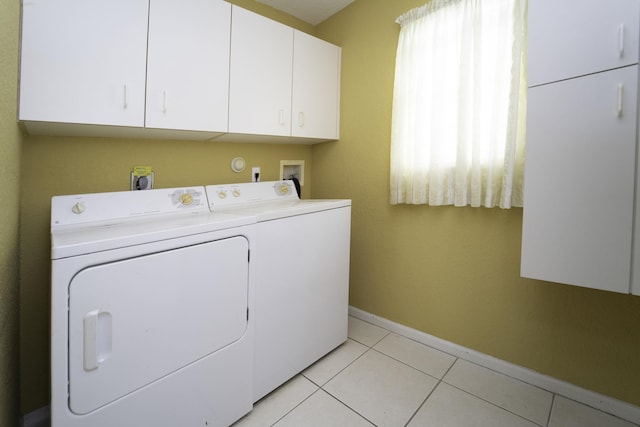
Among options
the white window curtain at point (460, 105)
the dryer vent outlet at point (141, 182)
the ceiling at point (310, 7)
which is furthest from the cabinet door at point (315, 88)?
the dryer vent outlet at point (141, 182)

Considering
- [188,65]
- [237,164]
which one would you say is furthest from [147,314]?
[237,164]

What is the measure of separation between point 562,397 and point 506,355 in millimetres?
293

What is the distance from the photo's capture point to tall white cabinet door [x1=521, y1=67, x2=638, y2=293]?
3.54 feet

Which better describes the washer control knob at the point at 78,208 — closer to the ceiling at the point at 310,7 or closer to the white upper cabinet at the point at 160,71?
the white upper cabinet at the point at 160,71

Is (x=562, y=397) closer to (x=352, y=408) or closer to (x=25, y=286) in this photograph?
(x=352, y=408)

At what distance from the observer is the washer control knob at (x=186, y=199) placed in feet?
5.25

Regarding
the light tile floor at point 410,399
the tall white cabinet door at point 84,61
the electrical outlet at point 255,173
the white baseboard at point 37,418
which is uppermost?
→ the tall white cabinet door at point 84,61

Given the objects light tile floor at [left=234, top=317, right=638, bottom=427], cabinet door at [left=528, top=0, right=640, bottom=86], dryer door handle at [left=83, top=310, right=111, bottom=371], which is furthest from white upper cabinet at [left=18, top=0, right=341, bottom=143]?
light tile floor at [left=234, top=317, right=638, bottom=427]

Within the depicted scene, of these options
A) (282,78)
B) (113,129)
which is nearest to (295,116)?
(282,78)

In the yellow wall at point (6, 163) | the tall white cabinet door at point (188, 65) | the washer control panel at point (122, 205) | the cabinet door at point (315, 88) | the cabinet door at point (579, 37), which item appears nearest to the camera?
the yellow wall at point (6, 163)

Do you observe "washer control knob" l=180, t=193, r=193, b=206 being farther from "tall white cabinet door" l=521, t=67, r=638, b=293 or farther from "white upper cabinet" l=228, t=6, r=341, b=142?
"tall white cabinet door" l=521, t=67, r=638, b=293

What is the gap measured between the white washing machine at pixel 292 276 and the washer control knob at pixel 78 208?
0.59 meters

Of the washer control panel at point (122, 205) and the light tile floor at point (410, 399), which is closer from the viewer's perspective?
the washer control panel at point (122, 205)

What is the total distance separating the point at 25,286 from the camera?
1.42 metres
